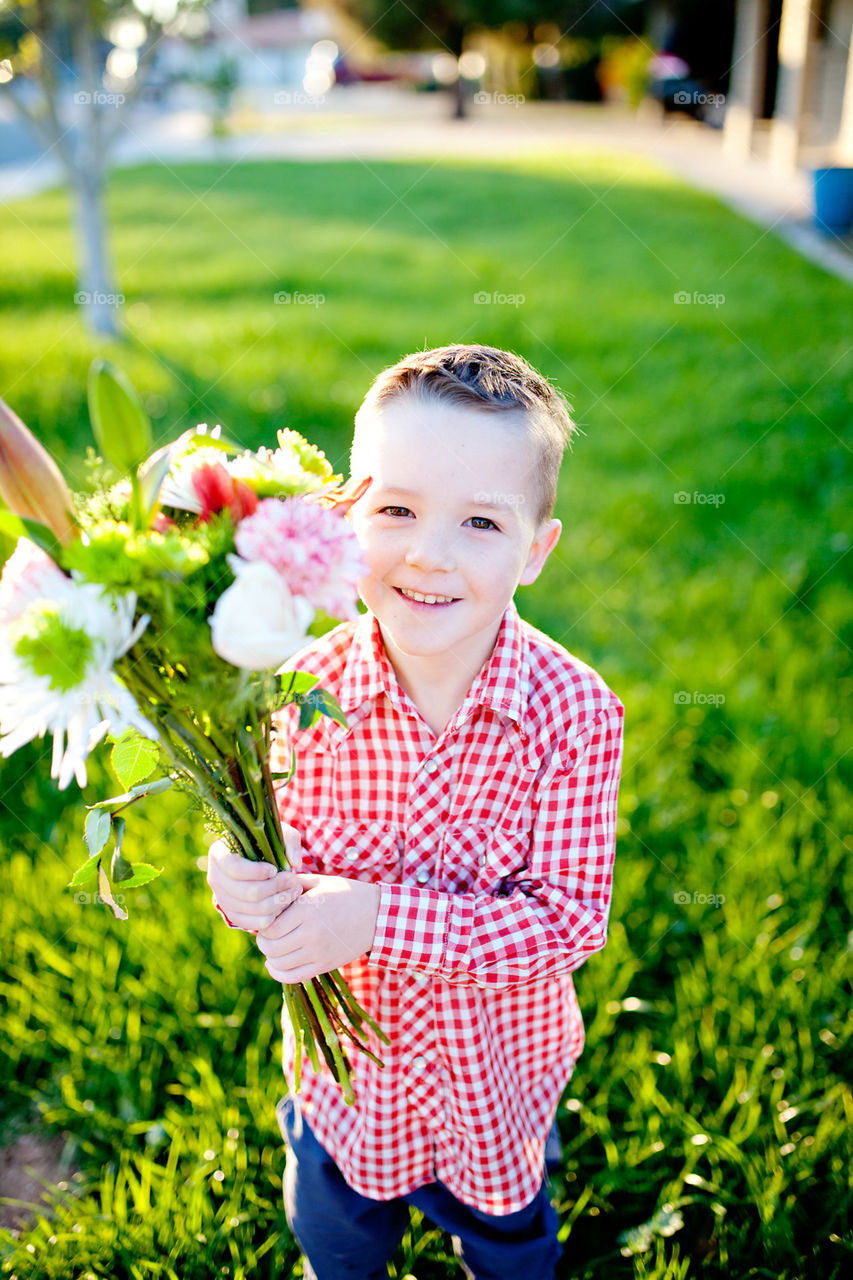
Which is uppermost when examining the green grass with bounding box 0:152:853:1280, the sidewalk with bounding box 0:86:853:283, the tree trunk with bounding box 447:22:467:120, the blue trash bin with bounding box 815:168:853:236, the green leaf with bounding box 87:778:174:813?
the tree trunk with bounding box 447:22:467:120

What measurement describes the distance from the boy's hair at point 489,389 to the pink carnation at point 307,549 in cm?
41

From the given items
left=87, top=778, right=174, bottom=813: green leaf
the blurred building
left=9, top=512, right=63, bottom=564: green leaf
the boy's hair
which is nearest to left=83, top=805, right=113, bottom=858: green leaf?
left=87, top=778, right=174, bottom=813: green leaf

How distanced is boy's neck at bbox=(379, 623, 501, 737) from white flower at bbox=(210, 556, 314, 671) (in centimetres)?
59

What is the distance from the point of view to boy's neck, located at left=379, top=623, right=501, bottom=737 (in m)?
1.42

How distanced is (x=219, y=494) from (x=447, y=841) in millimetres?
683

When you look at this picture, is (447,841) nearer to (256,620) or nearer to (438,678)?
(438,678)

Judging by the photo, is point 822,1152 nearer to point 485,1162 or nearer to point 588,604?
point 485,1162

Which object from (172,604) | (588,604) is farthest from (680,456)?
(172,604)

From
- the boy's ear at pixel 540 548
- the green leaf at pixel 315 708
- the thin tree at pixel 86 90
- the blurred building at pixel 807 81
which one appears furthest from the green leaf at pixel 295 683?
the blurred building at pixel 807 81

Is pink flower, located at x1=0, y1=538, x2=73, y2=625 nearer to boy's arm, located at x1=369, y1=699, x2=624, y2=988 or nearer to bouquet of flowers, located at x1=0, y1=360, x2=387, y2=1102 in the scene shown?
bouquet of flowers, located at x1=0, y1=360, x2=387, y2=1102

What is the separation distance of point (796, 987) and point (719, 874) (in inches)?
15.2

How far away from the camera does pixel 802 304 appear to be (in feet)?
23.9

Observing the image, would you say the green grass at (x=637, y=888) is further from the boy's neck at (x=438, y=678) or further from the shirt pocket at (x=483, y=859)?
the boy's neck at (x=438, y=678)

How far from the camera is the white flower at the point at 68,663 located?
840 millimetres
